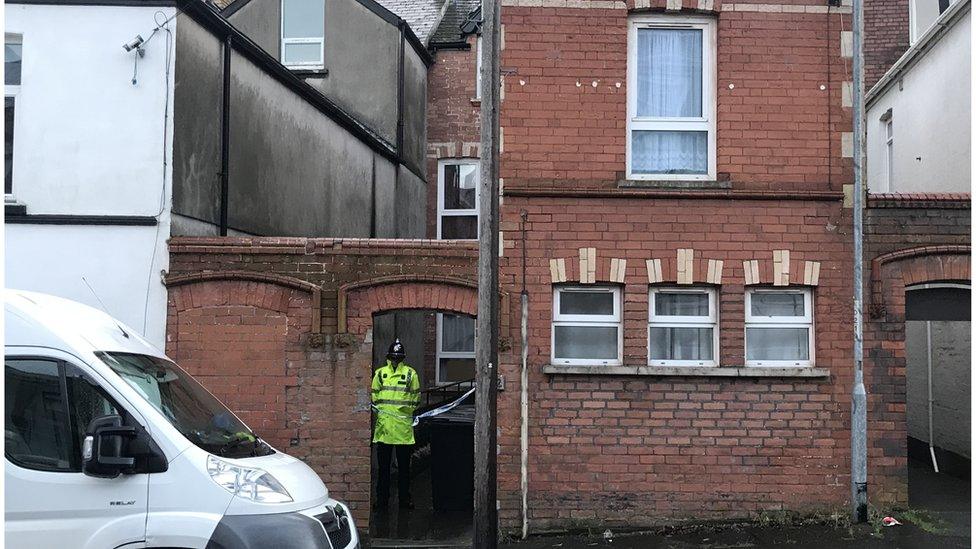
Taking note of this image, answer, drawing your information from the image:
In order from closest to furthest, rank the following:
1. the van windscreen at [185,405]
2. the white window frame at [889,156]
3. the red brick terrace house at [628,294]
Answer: the van windscreen at [185,405] < the red brick terrace house at [628,294] < the white window frame at [889,156]

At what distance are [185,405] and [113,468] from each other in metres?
0.90

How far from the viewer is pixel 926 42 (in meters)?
14.5

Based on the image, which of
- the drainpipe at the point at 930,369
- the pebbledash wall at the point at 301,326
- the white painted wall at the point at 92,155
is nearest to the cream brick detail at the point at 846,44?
the pebbledash wall at the point at 301,326

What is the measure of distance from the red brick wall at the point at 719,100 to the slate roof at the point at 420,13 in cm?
971

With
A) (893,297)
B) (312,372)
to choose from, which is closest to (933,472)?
(893,297)

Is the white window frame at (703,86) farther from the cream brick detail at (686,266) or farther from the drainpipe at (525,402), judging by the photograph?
the drainpipe at (525,402)

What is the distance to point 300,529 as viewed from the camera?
5.70 m

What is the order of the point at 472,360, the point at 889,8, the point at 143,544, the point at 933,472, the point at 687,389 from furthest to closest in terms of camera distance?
the point at 889,8
the point at 472,360
the point at 933,472
the point at 687,389
the point at 143,544

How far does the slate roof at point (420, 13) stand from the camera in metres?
19.4

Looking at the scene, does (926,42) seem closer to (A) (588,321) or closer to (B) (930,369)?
(B) (930,369)

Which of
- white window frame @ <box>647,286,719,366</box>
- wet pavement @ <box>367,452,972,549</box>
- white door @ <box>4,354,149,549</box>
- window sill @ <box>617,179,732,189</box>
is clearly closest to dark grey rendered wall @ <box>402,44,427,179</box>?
window sill @ <box>617,179,732,189</box>

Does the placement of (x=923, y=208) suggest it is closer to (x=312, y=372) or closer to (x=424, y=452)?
(x=312, y=372)

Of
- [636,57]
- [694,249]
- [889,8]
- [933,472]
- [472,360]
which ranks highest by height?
[889,8]

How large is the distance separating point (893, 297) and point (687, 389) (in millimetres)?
2263
